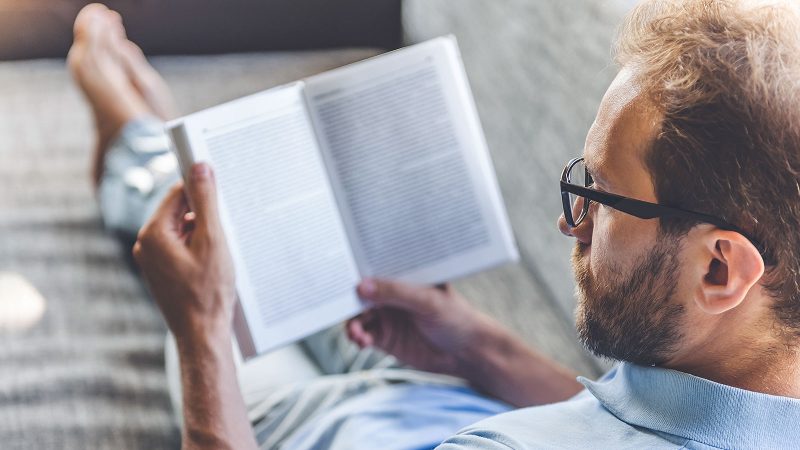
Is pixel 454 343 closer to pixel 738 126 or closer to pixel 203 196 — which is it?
pixel 203 196

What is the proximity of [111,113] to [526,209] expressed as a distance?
72 cm

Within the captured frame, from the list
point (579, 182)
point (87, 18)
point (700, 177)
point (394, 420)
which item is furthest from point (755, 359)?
point (87, 18)

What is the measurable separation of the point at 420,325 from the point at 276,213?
0.28 meters

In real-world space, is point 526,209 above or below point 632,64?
below

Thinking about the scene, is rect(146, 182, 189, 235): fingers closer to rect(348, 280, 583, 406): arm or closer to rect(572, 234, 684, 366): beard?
rect(348, 280, 583, 406): arm

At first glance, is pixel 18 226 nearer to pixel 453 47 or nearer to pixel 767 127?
pixel 453 47

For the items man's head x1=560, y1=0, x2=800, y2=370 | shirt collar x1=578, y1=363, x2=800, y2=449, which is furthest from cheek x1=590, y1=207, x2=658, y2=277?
shirt collar x1=578, y1=363, x2=800, y2=449

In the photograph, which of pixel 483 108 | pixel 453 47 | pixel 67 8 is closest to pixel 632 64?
pixel 453 47

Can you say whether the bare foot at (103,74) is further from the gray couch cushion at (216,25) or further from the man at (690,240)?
the man at (690,240)

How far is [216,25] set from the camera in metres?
1.84

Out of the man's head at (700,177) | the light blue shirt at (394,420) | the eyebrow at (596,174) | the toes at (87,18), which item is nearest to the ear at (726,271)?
the man's head at (700,177)

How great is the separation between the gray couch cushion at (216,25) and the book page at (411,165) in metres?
0.78

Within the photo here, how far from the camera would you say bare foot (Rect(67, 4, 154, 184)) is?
149 cm

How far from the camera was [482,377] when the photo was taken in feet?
4.11
